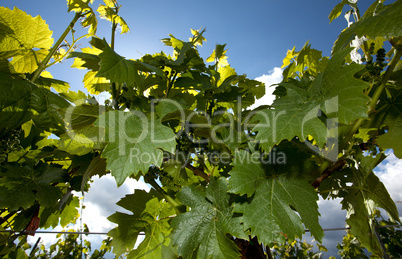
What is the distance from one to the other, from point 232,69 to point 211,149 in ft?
1.98

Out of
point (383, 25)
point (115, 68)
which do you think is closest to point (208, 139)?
point (115, 68)

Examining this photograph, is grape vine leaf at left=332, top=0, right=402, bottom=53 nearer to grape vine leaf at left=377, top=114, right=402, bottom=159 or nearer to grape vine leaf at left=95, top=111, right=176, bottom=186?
grape vine leaf at left=377, top=114, right=402, bottom=159

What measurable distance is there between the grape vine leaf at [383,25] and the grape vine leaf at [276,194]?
0.41 meters

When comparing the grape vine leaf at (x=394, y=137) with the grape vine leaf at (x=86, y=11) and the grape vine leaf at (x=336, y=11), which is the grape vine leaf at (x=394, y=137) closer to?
the grape vine leaf at (x=336, y=11)

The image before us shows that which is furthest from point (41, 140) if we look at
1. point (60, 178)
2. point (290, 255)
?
point (290, 255)

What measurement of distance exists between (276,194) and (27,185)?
99 cm

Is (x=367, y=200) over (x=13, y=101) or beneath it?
beneath

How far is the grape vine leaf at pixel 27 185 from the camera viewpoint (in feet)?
3.20

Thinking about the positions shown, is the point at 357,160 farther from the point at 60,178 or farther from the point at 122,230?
the point at 60,178

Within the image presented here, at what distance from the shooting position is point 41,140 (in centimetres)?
131

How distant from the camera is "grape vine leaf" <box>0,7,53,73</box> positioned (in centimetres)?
105

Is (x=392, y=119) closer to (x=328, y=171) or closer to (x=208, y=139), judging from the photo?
(x=328, y=171)

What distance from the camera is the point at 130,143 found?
0.71 metres

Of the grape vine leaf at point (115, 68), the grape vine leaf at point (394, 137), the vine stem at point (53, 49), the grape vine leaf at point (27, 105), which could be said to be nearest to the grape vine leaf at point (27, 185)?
the grape vine leaf at point (27, 105)
